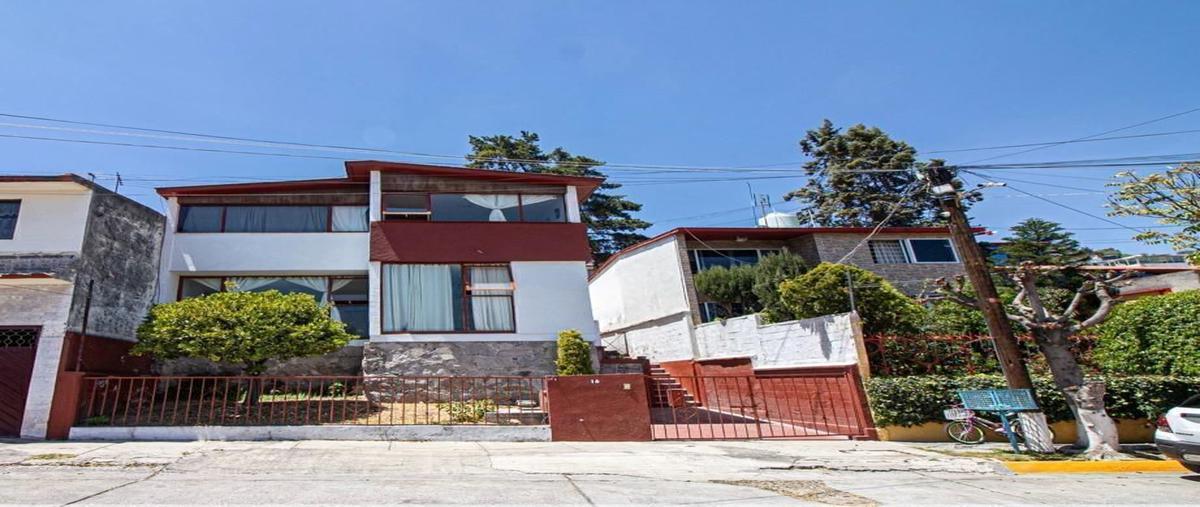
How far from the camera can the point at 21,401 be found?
9305 millimetres

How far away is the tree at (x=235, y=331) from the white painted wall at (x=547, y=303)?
2.89m

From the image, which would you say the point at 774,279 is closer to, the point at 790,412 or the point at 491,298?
the point at 790,412

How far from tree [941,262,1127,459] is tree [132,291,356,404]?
39.4 ft

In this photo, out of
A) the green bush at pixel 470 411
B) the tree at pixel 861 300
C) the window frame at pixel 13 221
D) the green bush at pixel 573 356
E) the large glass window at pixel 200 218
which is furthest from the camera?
the large glass window at pixel 200 218

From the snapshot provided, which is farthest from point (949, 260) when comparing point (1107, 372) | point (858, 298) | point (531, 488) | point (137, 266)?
point (137, 266)

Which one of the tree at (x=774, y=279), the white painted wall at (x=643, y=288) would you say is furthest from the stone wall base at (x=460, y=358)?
the tree at (x=774, y=279)

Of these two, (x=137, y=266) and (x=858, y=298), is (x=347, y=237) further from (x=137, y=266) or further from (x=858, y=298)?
(x=858, y=298)

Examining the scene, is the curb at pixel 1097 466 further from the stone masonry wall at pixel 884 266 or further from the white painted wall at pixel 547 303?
the stone masonry wall at pixel 884 266

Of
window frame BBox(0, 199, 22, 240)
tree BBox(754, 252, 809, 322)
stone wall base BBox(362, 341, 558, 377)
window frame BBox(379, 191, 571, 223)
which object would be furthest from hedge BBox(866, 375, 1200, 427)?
window frame BBox(0, 199, 22, 240)

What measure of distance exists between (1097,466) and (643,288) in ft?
41.2

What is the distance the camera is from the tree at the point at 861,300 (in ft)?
39.3

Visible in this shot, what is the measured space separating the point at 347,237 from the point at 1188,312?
60.7ft

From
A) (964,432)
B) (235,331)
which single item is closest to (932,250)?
(964,432)

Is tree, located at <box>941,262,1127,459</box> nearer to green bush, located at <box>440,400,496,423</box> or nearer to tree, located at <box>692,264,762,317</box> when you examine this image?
tree, located at <box>692,264,762,317</box>
